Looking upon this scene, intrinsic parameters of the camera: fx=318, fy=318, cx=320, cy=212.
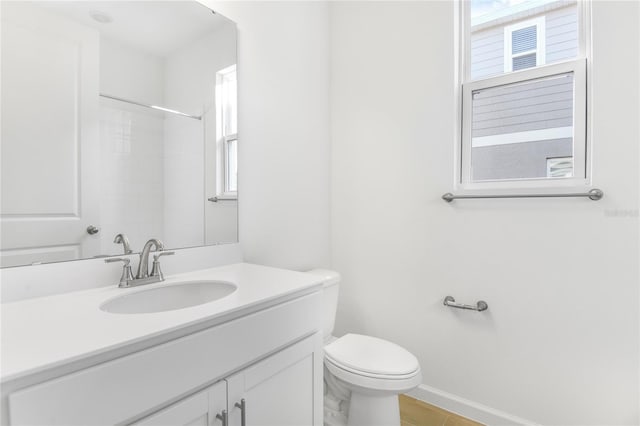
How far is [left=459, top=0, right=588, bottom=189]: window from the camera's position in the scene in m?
1.42

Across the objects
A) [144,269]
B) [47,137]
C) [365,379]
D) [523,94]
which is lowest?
[365,379]

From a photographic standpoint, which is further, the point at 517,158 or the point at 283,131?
the point at 283,131

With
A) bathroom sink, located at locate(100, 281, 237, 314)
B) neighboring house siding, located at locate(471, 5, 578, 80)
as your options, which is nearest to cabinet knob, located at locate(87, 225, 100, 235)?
bathroom sink, located at locate(100, 281, 237, 314)

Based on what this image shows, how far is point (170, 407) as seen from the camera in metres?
0.72

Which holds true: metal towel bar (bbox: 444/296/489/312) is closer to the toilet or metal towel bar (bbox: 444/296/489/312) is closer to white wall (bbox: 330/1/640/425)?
white wall (bbox: 330/1/640/425)

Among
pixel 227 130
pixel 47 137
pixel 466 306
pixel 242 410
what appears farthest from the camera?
pixel 466 306

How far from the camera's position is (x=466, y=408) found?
5.29 ft

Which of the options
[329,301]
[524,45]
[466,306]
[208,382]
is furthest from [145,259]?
[524,45]

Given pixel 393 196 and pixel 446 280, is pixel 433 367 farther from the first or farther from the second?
pixel 393 196

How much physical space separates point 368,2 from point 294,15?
465mm

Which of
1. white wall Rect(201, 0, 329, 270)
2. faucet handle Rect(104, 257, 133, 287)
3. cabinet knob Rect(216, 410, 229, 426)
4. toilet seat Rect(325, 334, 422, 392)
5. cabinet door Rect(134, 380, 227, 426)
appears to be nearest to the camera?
cabinet door Rect(134, 380, 227, 426)

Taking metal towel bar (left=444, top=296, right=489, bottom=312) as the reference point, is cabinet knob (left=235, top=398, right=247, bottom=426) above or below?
below

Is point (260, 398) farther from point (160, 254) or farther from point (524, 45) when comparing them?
point (524, 45)

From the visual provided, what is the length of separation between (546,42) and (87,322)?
2.06 m
